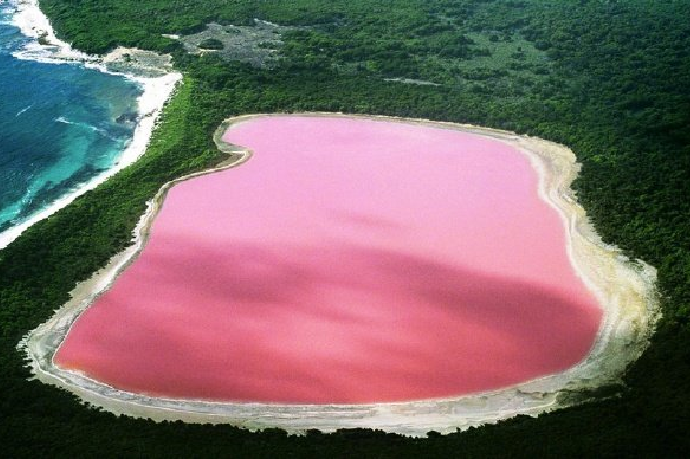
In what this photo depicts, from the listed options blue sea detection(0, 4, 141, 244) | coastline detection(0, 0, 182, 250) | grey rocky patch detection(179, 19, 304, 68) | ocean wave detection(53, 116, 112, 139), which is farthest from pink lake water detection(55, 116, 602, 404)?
grey rocky patch detection(179, 19, 304, 68)

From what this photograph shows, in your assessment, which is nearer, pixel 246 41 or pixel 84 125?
pixel 84 125

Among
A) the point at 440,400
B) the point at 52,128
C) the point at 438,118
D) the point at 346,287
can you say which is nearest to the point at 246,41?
the point at 52,128

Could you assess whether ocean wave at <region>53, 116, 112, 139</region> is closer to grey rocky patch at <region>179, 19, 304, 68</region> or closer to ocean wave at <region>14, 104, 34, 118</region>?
ocean wave at <region>14, 104, 34, 118</region>

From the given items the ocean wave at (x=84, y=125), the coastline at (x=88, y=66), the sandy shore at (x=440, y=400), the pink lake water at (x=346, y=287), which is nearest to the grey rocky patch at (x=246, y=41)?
the coastline at (x=88, y=66)

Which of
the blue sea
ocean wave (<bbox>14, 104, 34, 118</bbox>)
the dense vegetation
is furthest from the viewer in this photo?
ocean wave (<bbox>14, 104, 34, 118</bbox>)

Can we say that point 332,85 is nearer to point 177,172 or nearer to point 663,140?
point 177,172

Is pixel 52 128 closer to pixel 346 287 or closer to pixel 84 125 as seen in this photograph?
pixel 84 125

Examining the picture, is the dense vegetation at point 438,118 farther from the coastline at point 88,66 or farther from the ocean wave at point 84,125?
the ocean wave at point 84,125

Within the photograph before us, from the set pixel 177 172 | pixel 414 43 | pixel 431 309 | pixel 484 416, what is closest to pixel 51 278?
pixel 177 172
